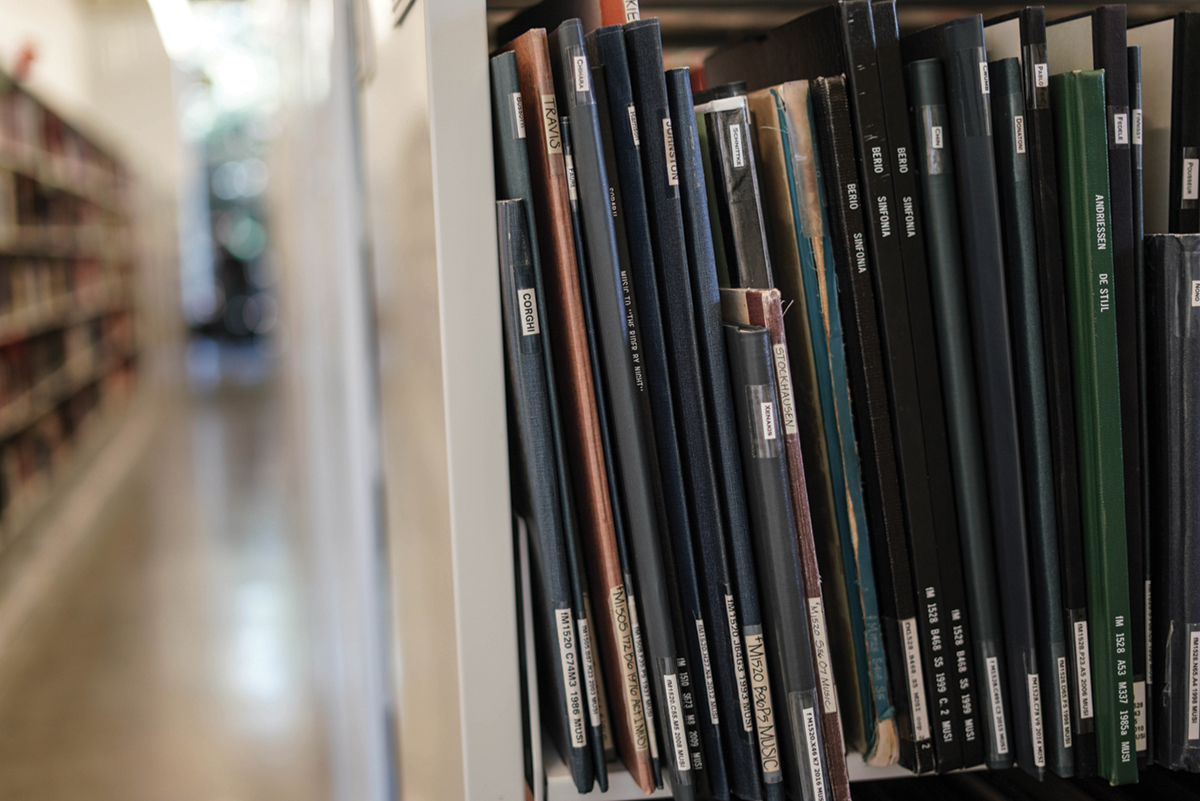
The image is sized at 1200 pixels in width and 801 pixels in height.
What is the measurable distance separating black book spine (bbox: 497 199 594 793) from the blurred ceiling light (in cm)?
515

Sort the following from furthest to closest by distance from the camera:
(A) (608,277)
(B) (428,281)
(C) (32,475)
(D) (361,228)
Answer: (C) (32,475) → (D) (361,228) → (B) (428,281) → (A) (608,277)

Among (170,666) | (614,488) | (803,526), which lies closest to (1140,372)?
(803,526)

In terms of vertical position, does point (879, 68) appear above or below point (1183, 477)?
above

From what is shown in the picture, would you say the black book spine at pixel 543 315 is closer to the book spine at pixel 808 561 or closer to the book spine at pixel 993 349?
the book spine at pixel 808 561

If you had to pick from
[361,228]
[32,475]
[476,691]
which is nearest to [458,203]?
[476,691]

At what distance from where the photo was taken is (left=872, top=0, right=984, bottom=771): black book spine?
589 mm

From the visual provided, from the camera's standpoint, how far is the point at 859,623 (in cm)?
63

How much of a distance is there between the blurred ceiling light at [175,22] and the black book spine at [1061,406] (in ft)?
17.3

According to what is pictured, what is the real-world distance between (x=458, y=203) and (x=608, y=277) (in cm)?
11

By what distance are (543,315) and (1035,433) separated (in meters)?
0.36

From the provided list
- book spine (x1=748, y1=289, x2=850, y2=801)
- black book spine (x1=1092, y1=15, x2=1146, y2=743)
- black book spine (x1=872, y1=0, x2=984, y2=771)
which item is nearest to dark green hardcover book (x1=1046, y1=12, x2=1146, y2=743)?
black book spine (x1=1092, y1=15, x2=1146, y2=743)

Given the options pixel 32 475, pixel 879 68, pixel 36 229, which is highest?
pixel 36 229

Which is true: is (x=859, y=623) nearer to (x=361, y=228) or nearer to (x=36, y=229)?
(x=361, y=228)

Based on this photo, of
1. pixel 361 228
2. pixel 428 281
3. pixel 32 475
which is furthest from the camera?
pixel 32 475
